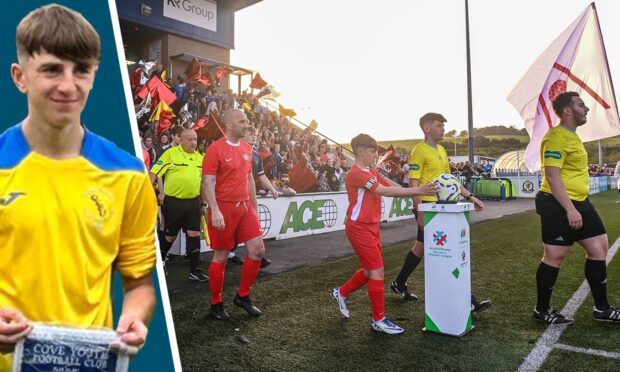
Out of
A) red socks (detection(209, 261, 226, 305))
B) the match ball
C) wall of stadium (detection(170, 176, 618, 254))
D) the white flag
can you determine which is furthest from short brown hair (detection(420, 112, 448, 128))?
wall of stadium (detection(170, 176, 618, 254))

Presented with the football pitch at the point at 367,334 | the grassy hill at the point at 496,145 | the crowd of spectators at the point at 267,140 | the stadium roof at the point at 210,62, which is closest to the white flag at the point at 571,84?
the football pitch at the point at 367,334

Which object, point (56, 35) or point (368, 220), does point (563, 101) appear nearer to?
point (368, 220)

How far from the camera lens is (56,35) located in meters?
1.11

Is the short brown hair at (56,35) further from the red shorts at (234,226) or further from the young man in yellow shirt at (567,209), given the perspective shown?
the young man in yellow shirt at (567,209)

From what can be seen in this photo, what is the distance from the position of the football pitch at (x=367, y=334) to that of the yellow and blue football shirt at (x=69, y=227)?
7.72ft

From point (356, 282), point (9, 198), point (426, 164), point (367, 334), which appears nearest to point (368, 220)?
point (356, 282)

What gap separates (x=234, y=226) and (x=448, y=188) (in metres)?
2.06

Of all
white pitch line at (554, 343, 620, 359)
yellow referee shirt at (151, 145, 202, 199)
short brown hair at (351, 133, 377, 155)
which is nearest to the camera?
white pitch line at (554, 343, 620, 359)

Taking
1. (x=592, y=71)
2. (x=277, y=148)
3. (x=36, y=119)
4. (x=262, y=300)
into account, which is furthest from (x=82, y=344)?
(x=277, y=148)

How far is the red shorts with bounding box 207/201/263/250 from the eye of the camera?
15.1 feet

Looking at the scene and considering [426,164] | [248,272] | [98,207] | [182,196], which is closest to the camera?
[98,207]

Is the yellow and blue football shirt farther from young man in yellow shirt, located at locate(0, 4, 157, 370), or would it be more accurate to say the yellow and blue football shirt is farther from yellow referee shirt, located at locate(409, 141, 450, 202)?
yellow referee shirt, located at locate(409, 141, 450, 202)

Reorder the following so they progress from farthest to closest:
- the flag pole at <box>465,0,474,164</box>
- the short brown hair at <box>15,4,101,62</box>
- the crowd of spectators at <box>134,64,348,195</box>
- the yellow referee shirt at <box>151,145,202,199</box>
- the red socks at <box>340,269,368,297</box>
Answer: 1. the flag pole at <box>465,0,474,164</box>
2. the crowd of spectators at <box>134,64,348,195</box>
3. the yellow referee shirt at <box>151,145,202,199</box>
4. the red socks at <box>340,269,368,297</box>
5. the short brown hair at <box>15,4,101,62</box>

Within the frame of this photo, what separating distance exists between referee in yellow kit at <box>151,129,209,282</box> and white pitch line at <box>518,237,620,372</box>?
3.95 meters
